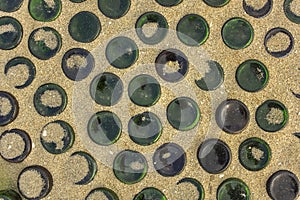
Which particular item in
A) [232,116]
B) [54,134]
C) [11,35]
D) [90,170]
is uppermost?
[11,35]

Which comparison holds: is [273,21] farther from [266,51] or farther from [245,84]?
[245,84]

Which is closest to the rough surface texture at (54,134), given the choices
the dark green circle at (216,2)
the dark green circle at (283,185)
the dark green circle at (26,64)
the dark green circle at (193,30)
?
the dark green circle at (26,64)

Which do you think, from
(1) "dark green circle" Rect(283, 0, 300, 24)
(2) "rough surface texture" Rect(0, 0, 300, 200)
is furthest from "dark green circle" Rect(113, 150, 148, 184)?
(1) "dark green circle" Rect(283, 0, 300, 24)

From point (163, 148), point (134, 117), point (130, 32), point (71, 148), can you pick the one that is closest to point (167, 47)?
point (130, 32)

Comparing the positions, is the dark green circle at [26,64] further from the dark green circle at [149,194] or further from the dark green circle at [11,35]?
the dark green circle at [149,194]

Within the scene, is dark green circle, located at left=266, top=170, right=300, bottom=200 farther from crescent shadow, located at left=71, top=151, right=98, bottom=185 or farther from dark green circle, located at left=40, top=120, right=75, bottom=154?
dark green circle, located at left=40, top=120, right=75, bottom=154

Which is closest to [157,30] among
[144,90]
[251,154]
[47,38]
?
[144,90]

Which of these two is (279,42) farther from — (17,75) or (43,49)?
(17,75)
